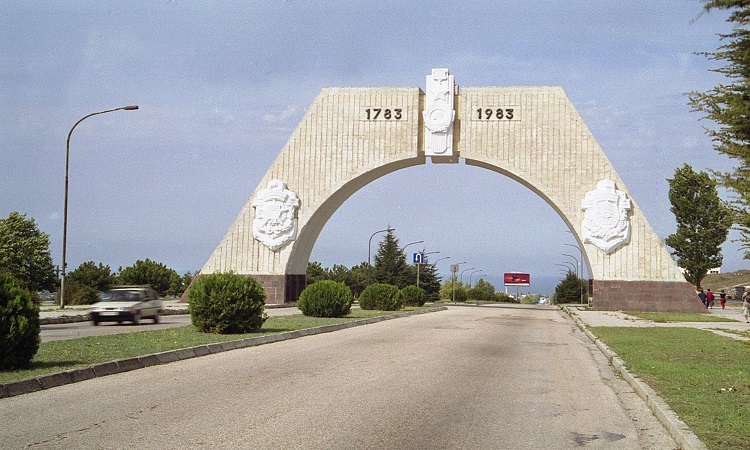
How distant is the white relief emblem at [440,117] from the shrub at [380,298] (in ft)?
32.0

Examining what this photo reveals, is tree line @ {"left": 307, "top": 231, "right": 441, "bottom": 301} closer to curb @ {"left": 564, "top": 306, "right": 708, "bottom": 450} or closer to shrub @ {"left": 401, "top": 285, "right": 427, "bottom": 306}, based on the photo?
shrub @ {"left": 401, "top": 285, "right": 427, "bottom": 306}

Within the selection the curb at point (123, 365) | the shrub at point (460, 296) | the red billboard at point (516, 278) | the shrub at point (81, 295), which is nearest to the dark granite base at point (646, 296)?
the curb at point (123, 365)

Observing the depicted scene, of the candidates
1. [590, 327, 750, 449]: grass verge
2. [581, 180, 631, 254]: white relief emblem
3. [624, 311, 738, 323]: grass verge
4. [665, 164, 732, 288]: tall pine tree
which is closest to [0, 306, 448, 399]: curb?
[590, 327, 750, 449]: grass verge

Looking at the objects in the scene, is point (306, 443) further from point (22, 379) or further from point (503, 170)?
point (503, 170)

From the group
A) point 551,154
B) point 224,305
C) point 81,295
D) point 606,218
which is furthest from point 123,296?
point 606,218

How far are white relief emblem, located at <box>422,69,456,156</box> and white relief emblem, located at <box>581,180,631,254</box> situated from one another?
873 centimetres

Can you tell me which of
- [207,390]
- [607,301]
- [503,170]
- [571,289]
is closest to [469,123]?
[503,170]

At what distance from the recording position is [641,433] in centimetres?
830

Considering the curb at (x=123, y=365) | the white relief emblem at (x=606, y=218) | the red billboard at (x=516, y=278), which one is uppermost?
the white relief emblem at (x=606, y=218)

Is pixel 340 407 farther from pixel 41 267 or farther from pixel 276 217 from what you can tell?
pixel 41 267

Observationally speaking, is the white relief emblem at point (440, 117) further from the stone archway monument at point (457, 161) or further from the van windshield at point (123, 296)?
the van windshield at point (123, 296)

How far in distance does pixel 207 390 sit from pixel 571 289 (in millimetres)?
89610

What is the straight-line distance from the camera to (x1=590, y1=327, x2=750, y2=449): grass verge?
790 centimetres

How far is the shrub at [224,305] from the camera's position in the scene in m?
19.9
